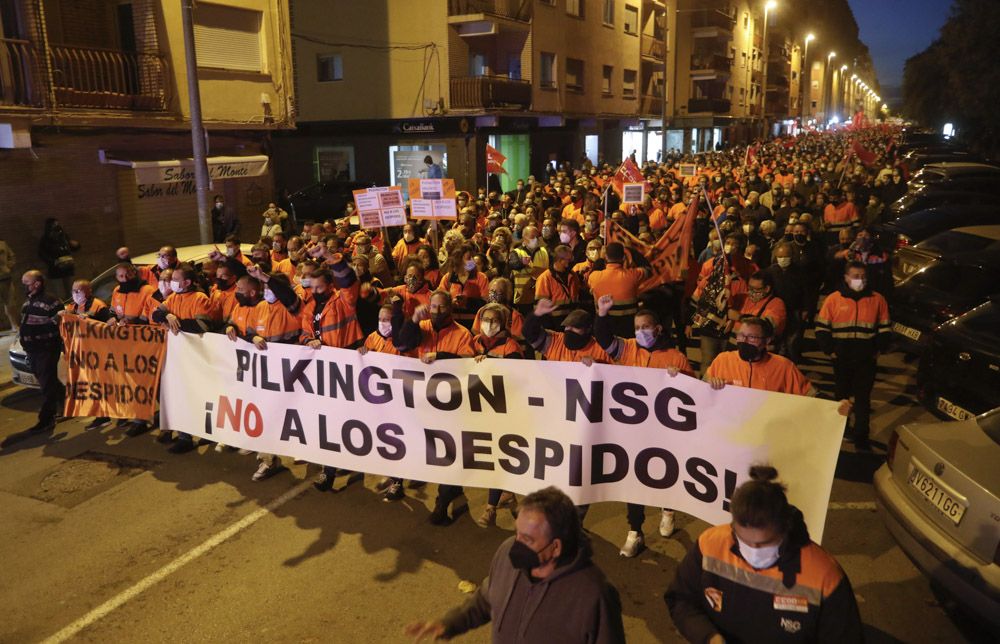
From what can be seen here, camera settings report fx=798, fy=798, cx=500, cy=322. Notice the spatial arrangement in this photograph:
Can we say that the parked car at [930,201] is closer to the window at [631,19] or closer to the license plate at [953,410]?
the license plate at [953,410]

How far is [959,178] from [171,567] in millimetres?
25982

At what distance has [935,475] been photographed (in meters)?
4.44

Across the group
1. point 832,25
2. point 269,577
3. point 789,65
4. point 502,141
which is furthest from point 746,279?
point 832,25

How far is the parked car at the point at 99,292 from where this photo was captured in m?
9.04

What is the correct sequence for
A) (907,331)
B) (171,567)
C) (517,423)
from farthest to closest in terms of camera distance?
(907,331), (517,423), (171,567)

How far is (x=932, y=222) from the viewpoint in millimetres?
13555

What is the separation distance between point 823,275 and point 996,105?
30187 mm

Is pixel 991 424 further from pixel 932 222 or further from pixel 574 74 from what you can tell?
pixel 574 74

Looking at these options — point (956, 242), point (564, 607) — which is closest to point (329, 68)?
point (956, 242)

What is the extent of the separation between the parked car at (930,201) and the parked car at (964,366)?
1216 cm

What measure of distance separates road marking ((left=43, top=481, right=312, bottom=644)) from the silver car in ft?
14.5

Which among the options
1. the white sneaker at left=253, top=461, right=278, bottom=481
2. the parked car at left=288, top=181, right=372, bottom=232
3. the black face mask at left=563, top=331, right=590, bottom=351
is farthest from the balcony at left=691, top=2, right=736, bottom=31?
the white sneaker at left=253, top=461, right=278, bottom=481

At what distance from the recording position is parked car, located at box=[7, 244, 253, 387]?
9.04 meters

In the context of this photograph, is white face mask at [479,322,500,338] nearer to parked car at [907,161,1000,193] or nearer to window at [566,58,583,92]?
parked car at [907,161,1000,193]
